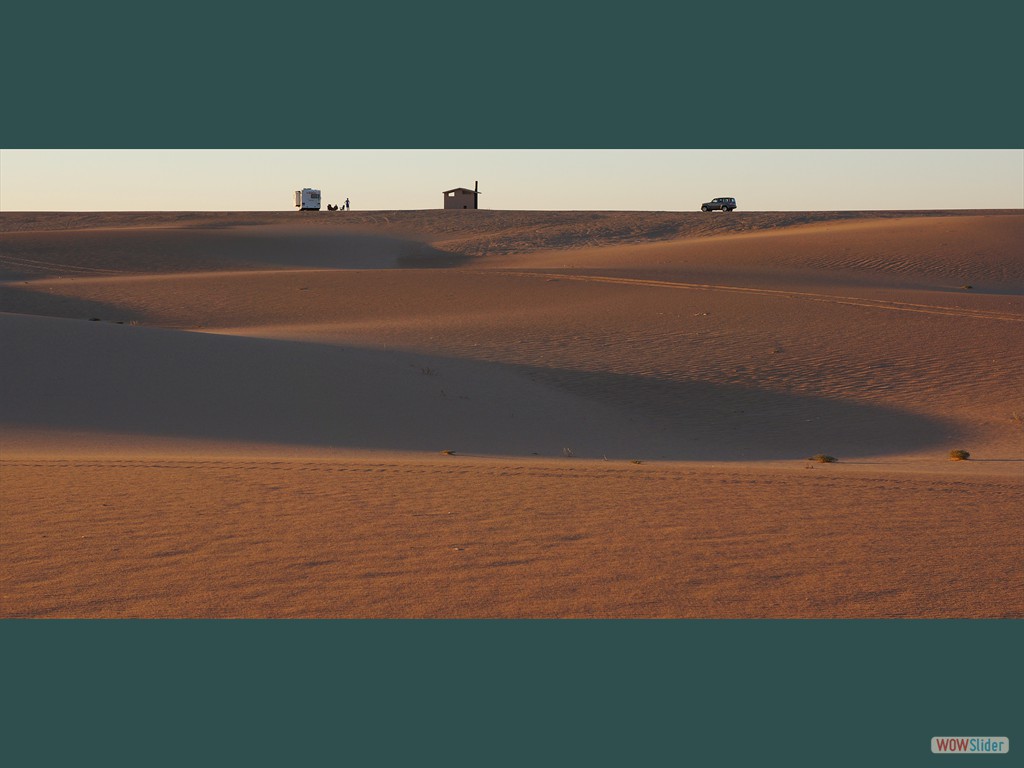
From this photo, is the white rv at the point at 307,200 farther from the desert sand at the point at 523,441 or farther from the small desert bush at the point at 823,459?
the small desert bush at the point at 823,459

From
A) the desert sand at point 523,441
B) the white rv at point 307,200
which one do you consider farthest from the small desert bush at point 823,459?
the white rv at point 307,200

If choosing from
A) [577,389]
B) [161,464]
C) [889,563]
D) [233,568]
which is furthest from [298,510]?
[577,389]

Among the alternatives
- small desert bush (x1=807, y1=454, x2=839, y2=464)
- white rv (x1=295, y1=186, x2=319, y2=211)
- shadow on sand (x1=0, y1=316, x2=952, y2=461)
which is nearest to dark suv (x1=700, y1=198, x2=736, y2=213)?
white rv (x1=295, y1=186, x2=319, y2=211)

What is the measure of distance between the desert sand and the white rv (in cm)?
4263

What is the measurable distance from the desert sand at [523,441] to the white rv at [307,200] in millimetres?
42633

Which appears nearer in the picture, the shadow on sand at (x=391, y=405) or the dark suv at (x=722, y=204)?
the shadow on sand at (x=391, y=405)

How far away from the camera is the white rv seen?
8256cm

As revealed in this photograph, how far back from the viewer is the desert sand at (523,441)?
8266 mm

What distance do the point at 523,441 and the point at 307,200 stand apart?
6855 cm

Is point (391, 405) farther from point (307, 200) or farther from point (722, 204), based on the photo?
point (307, 200)

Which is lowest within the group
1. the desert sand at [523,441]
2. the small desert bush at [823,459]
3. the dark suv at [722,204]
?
the small desert bush at [823,459]

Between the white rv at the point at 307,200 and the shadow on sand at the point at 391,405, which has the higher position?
the white rv at the point at 307,200

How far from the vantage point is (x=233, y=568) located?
850cm

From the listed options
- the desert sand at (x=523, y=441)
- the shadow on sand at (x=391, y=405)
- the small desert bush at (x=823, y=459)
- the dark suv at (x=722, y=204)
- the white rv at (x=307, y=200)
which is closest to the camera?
the desert sand at (x=523, y=441)
